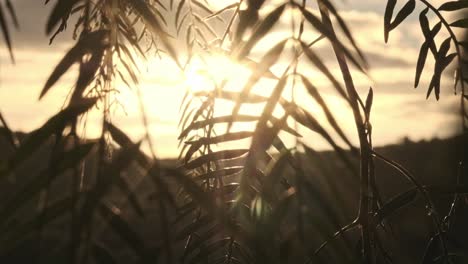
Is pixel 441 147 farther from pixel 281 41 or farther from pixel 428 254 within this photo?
pixel 281 41

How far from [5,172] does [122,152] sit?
9cm

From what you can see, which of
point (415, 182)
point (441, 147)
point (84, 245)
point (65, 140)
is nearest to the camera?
point (84, 245)

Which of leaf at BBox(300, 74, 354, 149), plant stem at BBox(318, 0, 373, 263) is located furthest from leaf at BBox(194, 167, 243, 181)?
leaf at BBox(300, 74, 354, 149)

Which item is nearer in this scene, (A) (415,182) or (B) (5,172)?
(B) (5,172)

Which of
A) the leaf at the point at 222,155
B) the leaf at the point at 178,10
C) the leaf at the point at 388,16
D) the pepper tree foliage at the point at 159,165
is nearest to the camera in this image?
the pepper tree foliage at the point at 159,165

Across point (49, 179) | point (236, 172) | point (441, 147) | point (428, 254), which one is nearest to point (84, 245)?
point (49, 179)

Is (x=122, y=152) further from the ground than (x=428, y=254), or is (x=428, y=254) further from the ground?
(x=122, y=152)

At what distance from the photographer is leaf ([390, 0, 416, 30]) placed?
1.05 metres

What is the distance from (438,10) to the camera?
3.46ft

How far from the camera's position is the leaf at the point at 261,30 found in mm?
666

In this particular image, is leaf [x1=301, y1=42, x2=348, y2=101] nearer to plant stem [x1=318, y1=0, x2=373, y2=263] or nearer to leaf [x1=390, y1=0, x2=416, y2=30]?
plant stem [x1=318, y1=0, x2=373, y2=263]

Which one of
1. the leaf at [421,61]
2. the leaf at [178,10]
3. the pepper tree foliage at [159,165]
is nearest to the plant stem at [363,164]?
the pepper tree foliage at [159,165]

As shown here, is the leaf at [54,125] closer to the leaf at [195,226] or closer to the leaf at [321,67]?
the leaf at [321,67]

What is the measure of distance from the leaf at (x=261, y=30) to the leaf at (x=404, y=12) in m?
0.43
